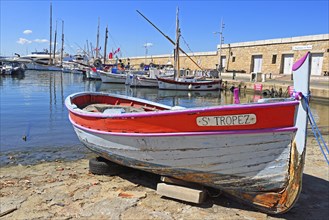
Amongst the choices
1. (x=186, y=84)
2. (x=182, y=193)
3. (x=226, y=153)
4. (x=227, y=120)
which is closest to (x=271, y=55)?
(x=186, y=84)

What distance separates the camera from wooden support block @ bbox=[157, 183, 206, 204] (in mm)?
4438

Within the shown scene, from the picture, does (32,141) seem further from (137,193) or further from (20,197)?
(137,193)

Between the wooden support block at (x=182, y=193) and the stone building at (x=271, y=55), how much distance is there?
3298 cm

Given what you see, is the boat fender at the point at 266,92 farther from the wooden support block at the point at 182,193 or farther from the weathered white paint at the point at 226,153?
the weathered white paint at the point at 226,153

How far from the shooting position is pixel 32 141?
940cm

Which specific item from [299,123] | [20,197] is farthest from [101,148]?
[299,123]

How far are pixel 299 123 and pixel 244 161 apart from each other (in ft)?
2.83

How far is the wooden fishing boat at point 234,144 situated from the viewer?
3.74 metres

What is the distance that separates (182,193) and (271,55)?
39.8 meters

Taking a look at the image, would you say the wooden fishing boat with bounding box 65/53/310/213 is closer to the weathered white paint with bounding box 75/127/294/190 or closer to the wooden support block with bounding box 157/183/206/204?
the weathered white paint with bounding box 75/127/294/190

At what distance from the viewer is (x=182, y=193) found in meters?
4.57

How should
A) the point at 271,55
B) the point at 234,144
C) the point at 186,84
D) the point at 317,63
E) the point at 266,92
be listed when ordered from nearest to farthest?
the point at 234,144 → the point at 266,92 → the point at 186,84 → the point at 317,63 → the point at 271,55

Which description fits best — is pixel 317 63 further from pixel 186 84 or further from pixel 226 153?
pixel 226 153

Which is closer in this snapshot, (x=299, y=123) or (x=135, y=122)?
(x=299, y=123)
